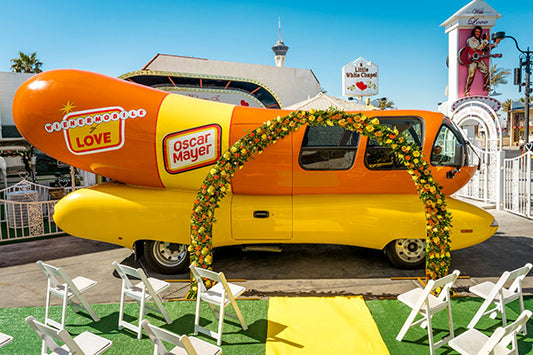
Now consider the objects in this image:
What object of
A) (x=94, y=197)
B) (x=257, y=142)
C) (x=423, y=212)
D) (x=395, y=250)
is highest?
(x=257, y=142)

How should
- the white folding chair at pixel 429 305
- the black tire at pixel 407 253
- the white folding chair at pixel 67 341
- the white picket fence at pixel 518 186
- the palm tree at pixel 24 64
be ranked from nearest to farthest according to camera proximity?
1. the white folding chair at pixel 67 341
2. the white folding chair at pixel 429 305
3. the black tire at pixel 407 253
4. the white picket fence at pixel 518 186
5. the palm tree at pixel 24 64

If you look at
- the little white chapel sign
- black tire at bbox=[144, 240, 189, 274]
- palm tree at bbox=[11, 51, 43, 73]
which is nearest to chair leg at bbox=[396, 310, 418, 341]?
black tire at bbox=[144, 240, 189, 274]

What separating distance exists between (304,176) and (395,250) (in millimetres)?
2079

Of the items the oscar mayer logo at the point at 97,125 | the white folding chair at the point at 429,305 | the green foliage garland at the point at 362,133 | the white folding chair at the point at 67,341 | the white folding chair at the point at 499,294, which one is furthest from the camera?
the oscar mayer logo at the point at 97,125

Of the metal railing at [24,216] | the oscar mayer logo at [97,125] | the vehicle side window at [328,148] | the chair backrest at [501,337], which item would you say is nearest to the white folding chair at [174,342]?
the chair backrest at [501,337]

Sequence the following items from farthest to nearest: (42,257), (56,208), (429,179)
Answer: (42,257) → (56,208) → (429,179)

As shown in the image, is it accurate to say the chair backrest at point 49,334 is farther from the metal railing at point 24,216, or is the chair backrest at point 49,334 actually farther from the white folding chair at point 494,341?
the metal railing at point 24,216

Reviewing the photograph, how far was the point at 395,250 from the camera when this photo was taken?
21.1 feet

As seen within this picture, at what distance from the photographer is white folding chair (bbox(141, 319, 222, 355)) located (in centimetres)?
298

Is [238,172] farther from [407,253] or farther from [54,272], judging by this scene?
[407,253]

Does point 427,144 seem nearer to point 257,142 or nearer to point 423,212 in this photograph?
point 423,212

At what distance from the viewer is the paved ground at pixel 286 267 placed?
229 inches

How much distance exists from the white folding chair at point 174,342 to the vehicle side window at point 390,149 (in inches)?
161

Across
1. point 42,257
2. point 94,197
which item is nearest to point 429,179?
point 94,197
